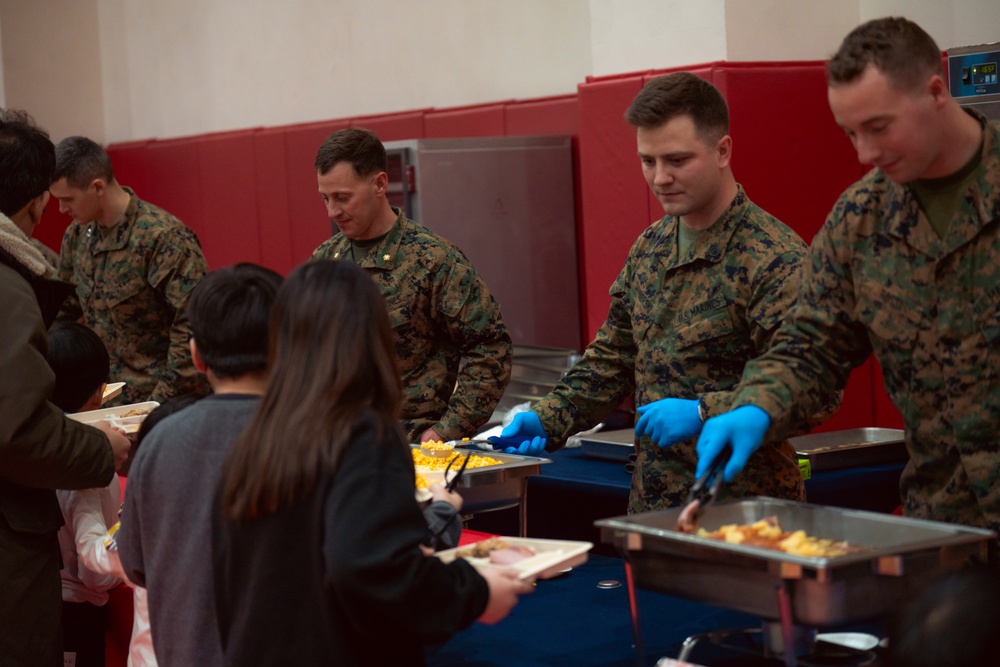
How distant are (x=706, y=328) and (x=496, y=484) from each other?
50 cm

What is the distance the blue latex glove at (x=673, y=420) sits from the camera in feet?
6.62

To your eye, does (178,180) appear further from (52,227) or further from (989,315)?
(989,315)

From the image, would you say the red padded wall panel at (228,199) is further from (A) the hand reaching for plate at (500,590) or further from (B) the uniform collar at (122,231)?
(A) the hand reaching for plate at (500,590)

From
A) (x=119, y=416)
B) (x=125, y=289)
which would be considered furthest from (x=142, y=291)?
(x=119, y=416)

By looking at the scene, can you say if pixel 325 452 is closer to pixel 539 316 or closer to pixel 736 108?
pixel 736 108

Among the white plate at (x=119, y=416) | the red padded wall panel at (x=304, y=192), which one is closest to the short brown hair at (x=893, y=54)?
the white plate at (x=119, y=416)

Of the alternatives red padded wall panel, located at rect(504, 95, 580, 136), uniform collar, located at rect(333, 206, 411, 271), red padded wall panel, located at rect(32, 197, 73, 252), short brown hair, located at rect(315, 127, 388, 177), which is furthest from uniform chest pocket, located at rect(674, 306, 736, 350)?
red padded wall panel, located at rect(32, 197, 73, 252)

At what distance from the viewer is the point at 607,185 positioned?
4.03 metres

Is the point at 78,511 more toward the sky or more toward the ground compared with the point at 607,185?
more toward the ground

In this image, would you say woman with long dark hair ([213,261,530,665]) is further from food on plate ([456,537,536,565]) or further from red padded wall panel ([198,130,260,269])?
red padded wall panel ([198,130,260,269])

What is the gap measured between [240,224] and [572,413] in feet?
14.1

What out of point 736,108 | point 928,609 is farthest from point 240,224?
point 928,609

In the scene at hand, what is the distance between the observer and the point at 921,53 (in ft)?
5.31

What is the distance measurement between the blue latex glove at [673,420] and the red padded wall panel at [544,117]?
278 cm
